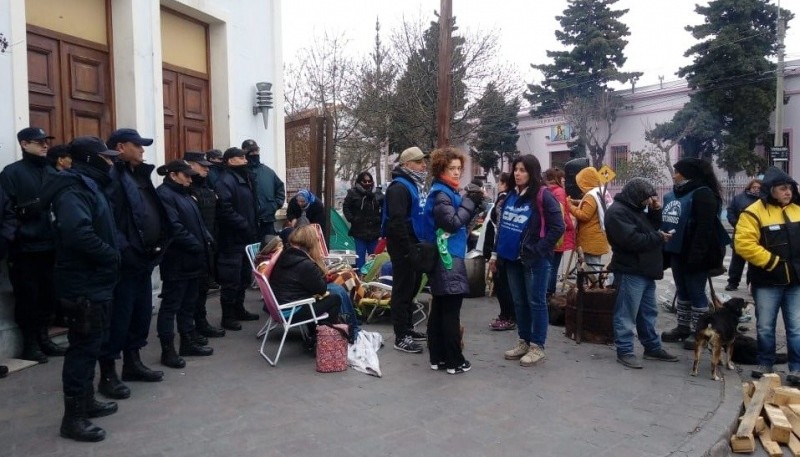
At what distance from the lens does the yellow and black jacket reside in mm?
5191

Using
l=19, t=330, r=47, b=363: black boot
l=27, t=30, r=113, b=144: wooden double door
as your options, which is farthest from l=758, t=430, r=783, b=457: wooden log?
l=27, t=30, r=113, b=144: wooden double door

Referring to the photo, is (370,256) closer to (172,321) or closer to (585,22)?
(172,321)

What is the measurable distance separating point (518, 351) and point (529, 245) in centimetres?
109

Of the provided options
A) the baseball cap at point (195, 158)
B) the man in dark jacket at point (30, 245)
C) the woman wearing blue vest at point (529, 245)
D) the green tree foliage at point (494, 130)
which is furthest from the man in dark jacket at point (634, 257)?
the green tree foliage at point (494, 130)

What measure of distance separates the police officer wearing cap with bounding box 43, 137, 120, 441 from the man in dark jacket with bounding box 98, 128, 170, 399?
0.38 metres

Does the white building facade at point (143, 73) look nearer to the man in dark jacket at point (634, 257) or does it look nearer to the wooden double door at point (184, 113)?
the wooden double door at point (184, 113)

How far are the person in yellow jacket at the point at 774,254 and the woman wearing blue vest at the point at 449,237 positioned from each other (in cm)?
236

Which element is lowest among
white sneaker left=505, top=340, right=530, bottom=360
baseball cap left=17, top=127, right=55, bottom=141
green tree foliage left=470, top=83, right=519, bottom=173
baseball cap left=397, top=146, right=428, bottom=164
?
white sneaker left=505, top=340, right=530, bottom=360

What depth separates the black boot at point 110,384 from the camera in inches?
181

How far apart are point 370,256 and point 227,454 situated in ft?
17.5

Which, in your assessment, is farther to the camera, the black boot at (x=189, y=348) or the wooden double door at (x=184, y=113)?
the wooden double door at (x=184, y=113)

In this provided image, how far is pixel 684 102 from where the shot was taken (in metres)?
31.0

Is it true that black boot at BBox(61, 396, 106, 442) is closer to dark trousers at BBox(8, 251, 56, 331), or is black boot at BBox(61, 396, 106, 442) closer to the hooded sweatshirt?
dark trousers at BBox(8, 251, 56, 331)

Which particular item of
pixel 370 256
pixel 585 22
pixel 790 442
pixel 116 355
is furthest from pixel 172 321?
pixel 585 22
